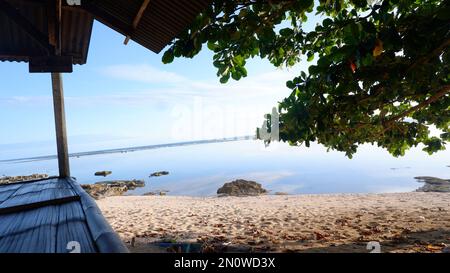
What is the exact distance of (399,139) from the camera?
7.51 metres

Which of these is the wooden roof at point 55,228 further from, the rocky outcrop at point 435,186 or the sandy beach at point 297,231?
the rocky outcrop at point 435,186

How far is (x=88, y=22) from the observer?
4922 millimetres

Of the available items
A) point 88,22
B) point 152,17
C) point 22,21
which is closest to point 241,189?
point 88,22

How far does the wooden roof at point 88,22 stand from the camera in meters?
2.88

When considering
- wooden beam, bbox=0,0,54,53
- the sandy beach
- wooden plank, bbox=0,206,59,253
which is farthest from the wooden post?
the sandy beach

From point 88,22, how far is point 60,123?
192 centimetres

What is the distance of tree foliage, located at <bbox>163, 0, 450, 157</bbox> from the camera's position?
3.31m

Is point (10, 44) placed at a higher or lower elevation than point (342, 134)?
higher

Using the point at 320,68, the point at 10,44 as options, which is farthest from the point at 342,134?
the point at 10,44

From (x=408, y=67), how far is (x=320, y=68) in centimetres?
138

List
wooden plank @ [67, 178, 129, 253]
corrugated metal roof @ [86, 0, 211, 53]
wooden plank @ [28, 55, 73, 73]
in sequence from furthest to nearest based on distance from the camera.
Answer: wooden plank @ [28, 55, 73, 73], corrugated metal roof @ [86, 0, 211, 53], wooden plank @ [67, 178, 129, 253]

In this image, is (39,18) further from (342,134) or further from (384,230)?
(384,230)

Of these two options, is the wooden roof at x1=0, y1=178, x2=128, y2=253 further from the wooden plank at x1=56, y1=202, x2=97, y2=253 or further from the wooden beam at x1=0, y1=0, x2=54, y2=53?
the wooden beam at x1=0, y1=0, x2=54, y2=53

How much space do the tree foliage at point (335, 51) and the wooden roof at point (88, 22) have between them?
1.69 ft
